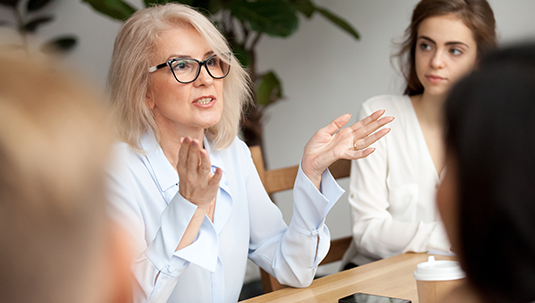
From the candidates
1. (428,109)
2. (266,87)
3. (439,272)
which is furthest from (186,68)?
(266,87)

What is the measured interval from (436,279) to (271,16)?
1753mm

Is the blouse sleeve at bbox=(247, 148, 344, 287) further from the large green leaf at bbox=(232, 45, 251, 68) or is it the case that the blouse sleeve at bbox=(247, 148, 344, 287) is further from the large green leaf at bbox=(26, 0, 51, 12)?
the large green leaf at bbox=(26, 0, 51, 12)

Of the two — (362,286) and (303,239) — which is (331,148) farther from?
(362,286)

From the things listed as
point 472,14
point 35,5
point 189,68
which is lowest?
point 189,68

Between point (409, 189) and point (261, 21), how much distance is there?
3.56 feet

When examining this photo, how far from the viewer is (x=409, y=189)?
1.76 meters

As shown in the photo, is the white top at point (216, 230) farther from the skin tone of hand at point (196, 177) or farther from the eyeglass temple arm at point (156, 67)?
the eyeglass temple arm at point (156, 67)

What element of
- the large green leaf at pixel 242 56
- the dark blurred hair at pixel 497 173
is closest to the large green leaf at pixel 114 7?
the large green leaf at pixel 242 56

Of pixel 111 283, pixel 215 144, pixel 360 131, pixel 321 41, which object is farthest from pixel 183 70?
pixel 321 41

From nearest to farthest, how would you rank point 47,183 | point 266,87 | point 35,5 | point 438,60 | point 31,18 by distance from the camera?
1. point 47,183
2. point 438,60
3. point 266,87
4. point 35,5
5. point 31,18

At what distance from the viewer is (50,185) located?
297 millimetres

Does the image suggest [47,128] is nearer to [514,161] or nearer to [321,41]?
[514,161]

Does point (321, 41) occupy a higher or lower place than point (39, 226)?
higher

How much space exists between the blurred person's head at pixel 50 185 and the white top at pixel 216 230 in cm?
69
